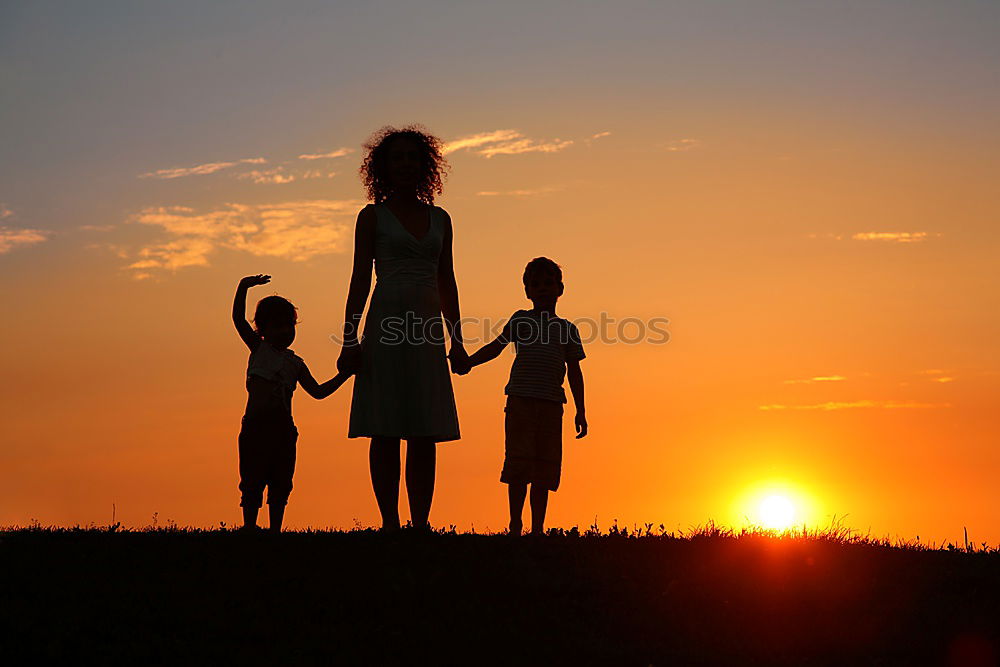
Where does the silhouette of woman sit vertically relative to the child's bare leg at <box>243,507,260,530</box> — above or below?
above

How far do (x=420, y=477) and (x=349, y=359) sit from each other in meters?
1.28

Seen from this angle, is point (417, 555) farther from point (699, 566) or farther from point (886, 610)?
point (886, 610)

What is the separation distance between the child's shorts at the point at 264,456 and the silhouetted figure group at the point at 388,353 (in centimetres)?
1

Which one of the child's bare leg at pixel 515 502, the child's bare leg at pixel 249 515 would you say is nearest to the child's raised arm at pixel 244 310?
the child's bare leg at pixel 249 515

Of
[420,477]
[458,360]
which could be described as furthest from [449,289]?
[420,477]

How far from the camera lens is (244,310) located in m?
12.9

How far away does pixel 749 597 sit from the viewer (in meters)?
9.86

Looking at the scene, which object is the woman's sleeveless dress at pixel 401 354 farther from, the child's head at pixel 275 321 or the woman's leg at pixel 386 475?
the child's head at pixel 275 321

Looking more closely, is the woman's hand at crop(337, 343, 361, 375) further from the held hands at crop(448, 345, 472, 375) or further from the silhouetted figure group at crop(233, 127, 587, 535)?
the held hands at crop(448, 345, 472, 375)

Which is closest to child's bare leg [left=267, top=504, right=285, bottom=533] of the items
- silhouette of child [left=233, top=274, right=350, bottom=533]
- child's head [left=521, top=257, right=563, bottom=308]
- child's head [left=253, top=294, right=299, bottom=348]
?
silhouette of child [left=233, top=274, right=350, bottom=533]

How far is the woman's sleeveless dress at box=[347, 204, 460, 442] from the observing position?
1105cm

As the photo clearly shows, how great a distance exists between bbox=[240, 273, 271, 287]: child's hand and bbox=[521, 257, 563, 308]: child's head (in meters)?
2.93

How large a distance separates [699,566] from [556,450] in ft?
10.7

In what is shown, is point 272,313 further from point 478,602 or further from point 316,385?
point 478,602
